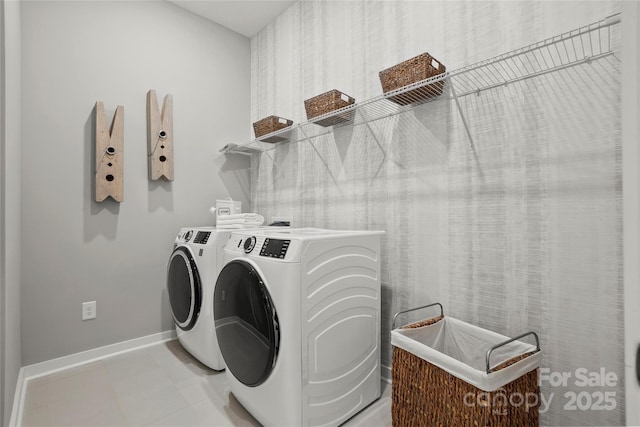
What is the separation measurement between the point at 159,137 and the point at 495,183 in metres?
2.33

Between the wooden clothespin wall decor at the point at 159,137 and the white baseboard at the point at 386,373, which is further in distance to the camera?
the wooden clothespin wall decor at the point at 159,137

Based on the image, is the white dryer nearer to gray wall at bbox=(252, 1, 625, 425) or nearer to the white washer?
the white washer

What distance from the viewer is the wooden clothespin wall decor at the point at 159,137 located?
238 centimetres

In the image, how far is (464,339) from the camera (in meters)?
1.46

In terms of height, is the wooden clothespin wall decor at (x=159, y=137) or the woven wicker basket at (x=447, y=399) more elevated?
the wooden clothespin wall decor at (x=159, y=137)

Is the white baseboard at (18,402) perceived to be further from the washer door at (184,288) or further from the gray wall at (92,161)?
the washer door at (184,288)

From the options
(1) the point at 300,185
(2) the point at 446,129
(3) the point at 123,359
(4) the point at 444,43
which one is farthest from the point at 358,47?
(3) the point at 123,359

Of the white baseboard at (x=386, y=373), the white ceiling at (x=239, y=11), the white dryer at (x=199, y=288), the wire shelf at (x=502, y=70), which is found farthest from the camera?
the white ceiling at (x=239, y=11)

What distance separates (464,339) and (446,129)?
1046mm

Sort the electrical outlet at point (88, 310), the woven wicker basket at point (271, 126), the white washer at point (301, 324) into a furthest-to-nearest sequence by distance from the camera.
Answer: the woven wicker basket at point (271, 126) → the electrical outlet at point (88, 310) → the white washer at point (301, 324)

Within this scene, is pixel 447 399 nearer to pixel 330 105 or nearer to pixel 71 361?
pixel 330 105

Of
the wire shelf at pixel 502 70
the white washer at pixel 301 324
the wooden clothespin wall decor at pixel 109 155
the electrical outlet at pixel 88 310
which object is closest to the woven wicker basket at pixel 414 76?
the wire shelf at pixel 502 70

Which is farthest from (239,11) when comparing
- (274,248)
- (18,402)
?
(18,402)

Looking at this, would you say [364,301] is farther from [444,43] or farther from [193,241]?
[444,43]
